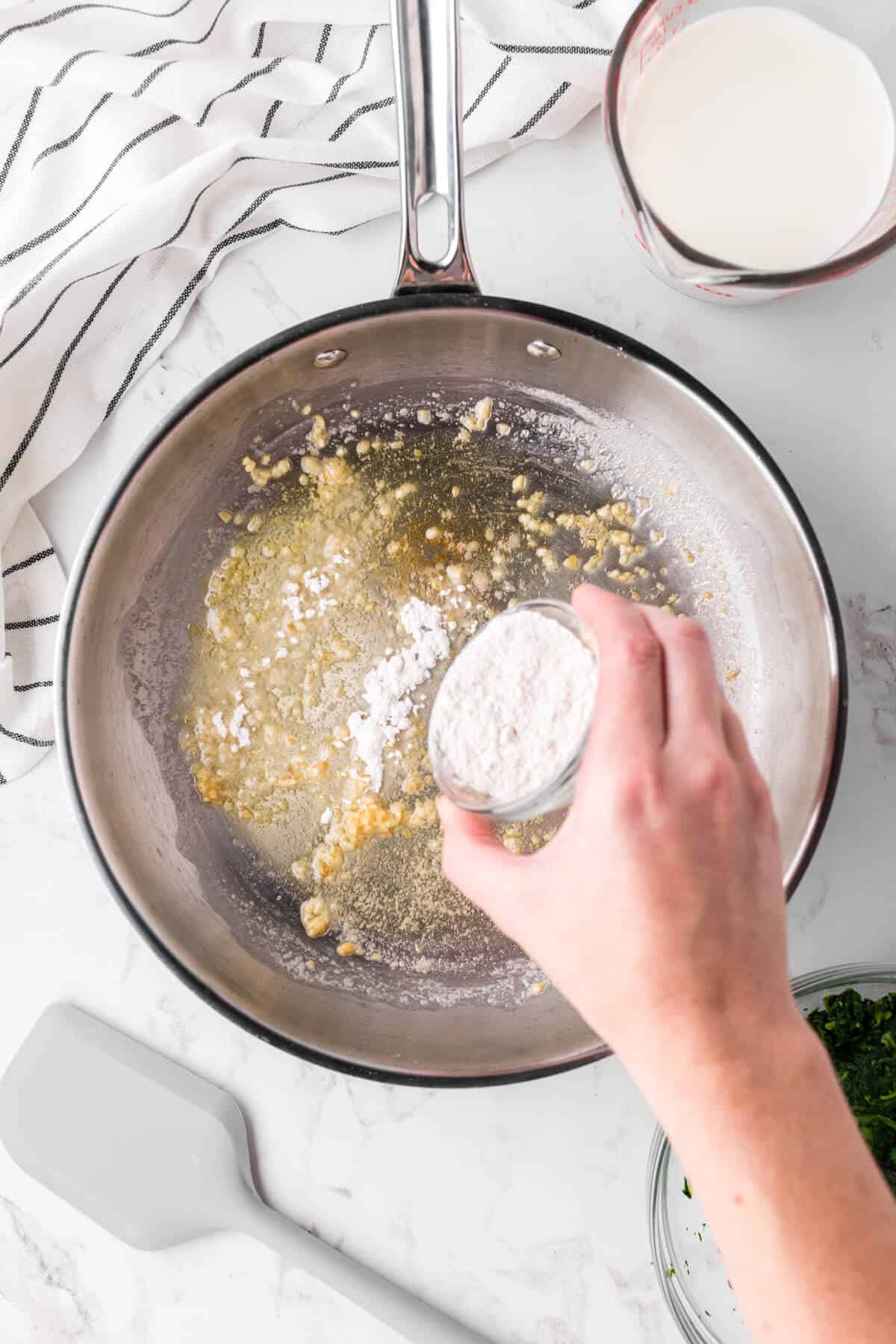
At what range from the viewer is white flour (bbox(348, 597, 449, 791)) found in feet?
3.04

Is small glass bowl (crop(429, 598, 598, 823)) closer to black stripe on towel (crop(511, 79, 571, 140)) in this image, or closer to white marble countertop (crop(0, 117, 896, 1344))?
white marble countertop (crop(0, 117, 896, 1344))

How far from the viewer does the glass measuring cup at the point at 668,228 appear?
748 millimetres

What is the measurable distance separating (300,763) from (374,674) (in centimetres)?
10

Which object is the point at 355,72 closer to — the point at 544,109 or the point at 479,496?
the point at 544,109

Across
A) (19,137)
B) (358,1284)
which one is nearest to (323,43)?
(19,137)

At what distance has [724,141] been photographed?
2.60 feet

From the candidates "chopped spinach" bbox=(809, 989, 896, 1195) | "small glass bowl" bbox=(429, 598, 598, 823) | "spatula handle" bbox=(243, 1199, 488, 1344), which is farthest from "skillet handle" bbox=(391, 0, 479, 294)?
"spatula handle" bbox=(243, 1199, 488, 1344)

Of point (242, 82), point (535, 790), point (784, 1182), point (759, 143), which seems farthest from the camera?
point (242, 82)

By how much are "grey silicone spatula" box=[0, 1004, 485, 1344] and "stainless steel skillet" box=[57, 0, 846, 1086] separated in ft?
0.40

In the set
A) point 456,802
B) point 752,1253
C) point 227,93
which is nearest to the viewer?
point 752,1253

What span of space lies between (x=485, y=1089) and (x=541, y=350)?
644 mm

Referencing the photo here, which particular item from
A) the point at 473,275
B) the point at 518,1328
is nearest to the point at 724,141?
the point at 473,275

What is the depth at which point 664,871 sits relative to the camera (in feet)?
1.86

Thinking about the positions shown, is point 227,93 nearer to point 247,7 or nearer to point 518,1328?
point 247,7
